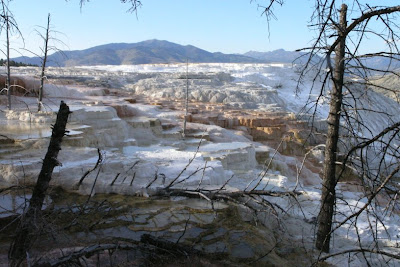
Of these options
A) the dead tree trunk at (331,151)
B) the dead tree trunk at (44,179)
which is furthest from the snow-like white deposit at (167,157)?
the dead tree trunk at (44,179)

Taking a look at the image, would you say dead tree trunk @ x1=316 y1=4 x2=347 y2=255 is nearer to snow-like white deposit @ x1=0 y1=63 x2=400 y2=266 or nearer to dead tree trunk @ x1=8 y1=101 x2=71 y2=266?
snow-like white deposit @ x1=0 y1=63 x2=400 y2=266

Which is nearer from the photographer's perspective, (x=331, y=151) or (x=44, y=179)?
(x=44, y=179)

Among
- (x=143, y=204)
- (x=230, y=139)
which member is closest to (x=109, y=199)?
(x=143, y=204)

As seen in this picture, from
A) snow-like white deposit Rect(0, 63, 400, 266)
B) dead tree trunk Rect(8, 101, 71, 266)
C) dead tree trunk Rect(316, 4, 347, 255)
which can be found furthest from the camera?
snow-like white deposit Rect(0, 63, 400, 266)

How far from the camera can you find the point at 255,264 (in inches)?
166

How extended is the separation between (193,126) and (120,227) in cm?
1240

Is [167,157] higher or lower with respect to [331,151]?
lower

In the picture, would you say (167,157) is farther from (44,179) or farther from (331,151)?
(44,179)

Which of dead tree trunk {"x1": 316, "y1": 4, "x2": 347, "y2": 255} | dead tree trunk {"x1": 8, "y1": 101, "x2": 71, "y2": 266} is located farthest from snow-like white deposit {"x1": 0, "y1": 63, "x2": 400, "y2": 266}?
dead tree trunk {"x1": 8, "y1": 101, "x2": 71, "y2": 266}

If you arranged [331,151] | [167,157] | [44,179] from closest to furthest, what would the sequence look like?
[44,179], [331,151], [167,157]

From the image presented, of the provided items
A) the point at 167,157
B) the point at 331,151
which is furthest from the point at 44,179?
the point at 167,157

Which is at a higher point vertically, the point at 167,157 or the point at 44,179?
the point at 44,179

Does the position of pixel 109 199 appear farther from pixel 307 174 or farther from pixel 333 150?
pixel 307 174

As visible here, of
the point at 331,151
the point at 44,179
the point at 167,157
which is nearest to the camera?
the point at 44,179
